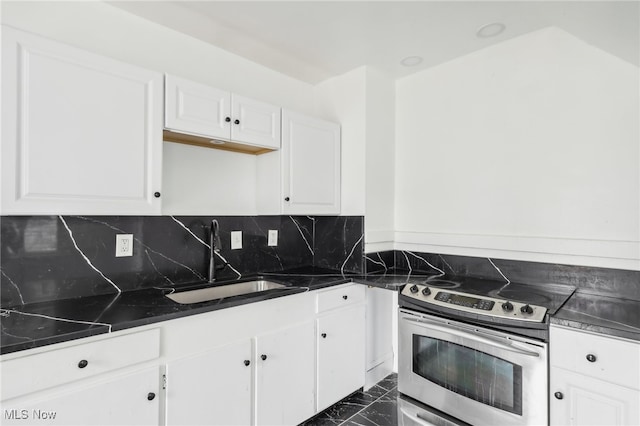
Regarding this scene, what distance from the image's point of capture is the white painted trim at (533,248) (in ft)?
5.98

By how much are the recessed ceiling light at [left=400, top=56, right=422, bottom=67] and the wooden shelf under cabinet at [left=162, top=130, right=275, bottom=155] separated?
124cm

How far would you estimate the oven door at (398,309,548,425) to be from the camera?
1.61 m

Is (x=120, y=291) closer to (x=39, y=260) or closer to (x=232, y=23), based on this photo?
(x=39, y=260)

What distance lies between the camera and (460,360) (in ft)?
6.18

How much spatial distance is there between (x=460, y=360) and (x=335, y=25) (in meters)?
2.13

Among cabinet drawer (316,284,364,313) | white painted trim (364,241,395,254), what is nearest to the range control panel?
cabinet drawer (316,284,364,313)

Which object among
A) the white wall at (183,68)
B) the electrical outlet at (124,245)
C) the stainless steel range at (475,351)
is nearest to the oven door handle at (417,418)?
the stainless steel range at (475,351)

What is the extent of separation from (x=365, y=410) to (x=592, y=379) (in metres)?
1.35

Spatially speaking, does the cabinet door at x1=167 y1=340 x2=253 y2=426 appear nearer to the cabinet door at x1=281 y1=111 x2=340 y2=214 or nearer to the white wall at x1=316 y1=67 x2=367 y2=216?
the cabinet door at x1=281 y1=111 x2=340 y2=214

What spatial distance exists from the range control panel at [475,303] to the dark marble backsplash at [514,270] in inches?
→ 20.0

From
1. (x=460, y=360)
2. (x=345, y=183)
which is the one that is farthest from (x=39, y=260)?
(x=460, y=360)

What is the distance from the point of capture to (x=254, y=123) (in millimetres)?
2115
